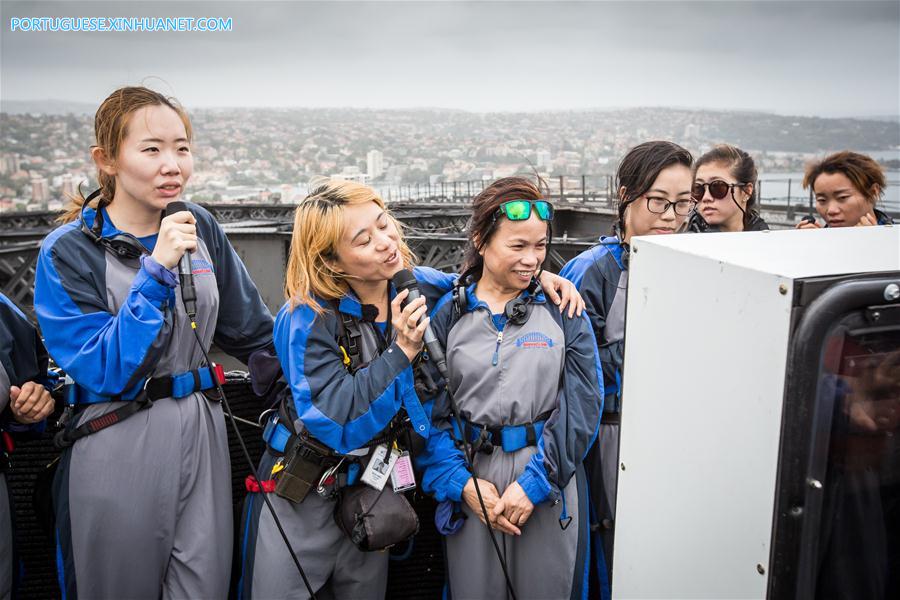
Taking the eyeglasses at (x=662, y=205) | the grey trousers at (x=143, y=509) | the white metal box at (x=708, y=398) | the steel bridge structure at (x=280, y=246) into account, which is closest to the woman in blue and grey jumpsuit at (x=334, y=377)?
the grey trousers at (x=143, y=509)

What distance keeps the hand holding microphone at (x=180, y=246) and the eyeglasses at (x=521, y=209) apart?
1191 millimetres

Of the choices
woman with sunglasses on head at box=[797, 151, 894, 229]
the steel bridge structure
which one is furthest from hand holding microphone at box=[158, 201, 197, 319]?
woman with sunglasses on head at box=[797, 151, 894, 229]

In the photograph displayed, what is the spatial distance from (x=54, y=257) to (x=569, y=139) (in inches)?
1461

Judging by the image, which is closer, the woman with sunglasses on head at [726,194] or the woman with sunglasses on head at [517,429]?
the woman with sunglasses on head at [517,429]

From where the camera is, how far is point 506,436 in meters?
2.54

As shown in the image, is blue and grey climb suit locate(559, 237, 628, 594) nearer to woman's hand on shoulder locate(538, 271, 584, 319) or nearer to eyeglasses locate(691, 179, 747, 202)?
woman's hand on shoulder locate(538, 271, 584, 319)

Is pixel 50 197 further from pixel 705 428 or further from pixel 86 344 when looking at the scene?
pixel 705 428

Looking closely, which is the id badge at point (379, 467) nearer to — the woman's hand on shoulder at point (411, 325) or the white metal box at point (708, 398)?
the woman's hand on shoulder at point (411, 325)

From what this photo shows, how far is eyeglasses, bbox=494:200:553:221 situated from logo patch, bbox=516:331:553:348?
470mm

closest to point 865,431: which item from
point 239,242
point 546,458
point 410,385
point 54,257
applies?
point 546,458

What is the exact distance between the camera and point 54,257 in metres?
2.39

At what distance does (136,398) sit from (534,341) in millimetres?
1531

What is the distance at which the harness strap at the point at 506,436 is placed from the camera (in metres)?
2.54

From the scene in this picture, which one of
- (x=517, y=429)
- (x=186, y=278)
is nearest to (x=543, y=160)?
(x=517, y=429)
